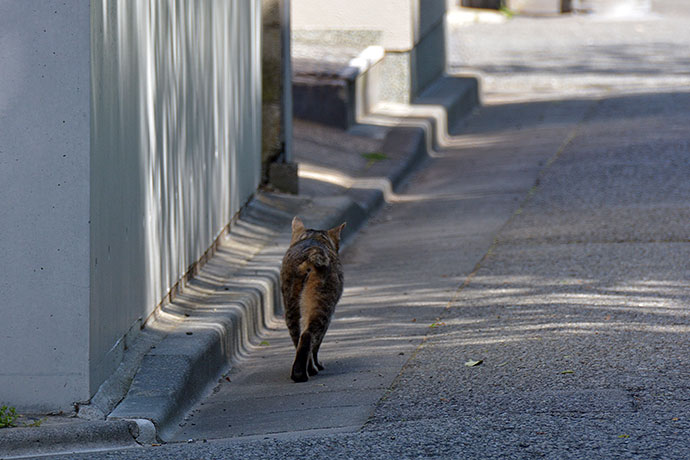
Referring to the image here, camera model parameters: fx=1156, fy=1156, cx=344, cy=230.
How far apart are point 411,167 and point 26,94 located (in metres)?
8.11

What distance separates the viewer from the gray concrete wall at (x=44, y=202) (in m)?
4.58

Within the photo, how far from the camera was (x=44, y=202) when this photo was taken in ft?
15.3

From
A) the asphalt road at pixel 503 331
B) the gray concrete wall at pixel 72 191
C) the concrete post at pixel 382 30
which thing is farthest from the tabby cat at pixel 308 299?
the concrete post at pixel 382 30

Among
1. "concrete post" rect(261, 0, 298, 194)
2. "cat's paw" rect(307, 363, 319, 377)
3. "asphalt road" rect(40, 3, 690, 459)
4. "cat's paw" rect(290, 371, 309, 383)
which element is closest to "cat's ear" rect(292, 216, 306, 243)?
"asphalt road" rect(40, 3, 690, 459)

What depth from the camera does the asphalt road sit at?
4422 millimetres

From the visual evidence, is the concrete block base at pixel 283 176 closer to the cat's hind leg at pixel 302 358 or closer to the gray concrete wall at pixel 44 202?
the cat's hind leg at pixel 302 358

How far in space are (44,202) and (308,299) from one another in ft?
5.42

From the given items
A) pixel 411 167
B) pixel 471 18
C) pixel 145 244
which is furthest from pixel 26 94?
pixel 471 18

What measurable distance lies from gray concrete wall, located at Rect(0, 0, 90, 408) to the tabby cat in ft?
4.40

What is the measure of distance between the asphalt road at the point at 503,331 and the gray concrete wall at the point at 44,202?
1.82 feet

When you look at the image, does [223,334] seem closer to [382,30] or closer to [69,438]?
[69,438]

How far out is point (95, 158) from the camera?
471 centimetres

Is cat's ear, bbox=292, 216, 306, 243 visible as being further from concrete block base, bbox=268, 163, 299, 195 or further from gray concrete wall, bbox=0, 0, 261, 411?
concrete block base, bbox=268, 163, 299, 195

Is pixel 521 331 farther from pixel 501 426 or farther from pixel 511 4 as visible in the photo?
pixel 511 4
